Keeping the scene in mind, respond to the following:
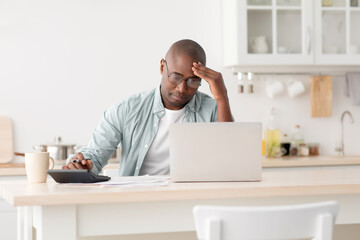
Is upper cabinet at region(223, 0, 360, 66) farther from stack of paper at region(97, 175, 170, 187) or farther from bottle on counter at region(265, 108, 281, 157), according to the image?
Answer: stack of paper at region(97, 175, 170, 187)

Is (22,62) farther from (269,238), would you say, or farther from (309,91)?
(269,238)

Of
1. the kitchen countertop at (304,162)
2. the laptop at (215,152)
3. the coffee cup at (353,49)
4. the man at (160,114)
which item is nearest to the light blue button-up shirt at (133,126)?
the man at (160,114)

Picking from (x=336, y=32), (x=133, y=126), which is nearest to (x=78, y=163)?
(x=133, y=126)

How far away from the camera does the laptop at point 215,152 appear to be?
2150 mm

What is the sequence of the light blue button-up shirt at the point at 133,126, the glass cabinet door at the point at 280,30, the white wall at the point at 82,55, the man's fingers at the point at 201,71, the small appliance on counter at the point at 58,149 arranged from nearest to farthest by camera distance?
the man's fingers at the point at 201,71
the light blue button-up shirt at the point at 133,126
the small appliance on counter at the point at 58,149
the white wall at the point at 82,55
the glass cabinet door at the point at 280,30

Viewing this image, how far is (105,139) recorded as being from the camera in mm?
2713

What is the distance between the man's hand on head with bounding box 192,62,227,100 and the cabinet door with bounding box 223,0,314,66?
1.61 m

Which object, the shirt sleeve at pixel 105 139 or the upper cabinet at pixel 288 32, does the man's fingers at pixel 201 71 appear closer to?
the shirt sleeve at pixel 105 139

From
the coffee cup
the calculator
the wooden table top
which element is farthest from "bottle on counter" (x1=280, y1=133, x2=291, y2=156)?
the calculator

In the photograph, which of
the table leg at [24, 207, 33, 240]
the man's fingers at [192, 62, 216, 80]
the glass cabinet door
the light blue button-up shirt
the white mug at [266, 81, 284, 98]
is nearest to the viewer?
the table leg at [24, 207, 33, 240]

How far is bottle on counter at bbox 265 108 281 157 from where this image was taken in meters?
4.41

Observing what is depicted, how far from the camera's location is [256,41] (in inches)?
169

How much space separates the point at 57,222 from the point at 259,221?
63cm

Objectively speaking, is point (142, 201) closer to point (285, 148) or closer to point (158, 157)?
point (158, 157)
